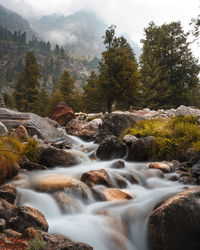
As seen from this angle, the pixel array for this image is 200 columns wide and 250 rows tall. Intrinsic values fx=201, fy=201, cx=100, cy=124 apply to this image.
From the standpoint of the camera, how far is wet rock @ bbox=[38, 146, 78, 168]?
748 cm

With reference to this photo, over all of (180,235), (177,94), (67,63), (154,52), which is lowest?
(180,235)

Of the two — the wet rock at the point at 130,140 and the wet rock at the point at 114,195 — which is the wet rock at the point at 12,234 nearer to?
the wet rock at the point at 114,195

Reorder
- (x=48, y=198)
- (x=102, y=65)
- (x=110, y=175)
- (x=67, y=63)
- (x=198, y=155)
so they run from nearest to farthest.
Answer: (x=48, y=198)
(x=110, y=175)
(x=198, y=155)
(x=102, y=65)
(x=67, y=63)

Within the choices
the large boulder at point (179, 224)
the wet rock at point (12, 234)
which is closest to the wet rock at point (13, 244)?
the wet rock at point (12, 234)

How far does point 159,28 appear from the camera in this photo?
3095cm

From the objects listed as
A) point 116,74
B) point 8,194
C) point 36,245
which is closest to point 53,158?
point 8,194

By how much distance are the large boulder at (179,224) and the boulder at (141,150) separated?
17.8 ft

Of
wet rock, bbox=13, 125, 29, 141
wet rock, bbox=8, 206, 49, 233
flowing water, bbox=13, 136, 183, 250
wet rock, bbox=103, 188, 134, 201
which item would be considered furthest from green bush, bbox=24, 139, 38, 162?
wet rock, bbox=8, 206, 49, 233

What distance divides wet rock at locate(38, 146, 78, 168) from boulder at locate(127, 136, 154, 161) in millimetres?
2824

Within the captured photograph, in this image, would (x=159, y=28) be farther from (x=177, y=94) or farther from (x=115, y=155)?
(x=115, y=155)

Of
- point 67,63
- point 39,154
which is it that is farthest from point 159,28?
point 67,63

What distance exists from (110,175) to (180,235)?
3.26 m

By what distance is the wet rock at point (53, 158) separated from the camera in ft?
24.5

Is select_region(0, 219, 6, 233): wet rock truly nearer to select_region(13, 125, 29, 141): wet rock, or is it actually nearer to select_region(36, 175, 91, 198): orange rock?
select_region(36, 175, 91, 198): orange rock
